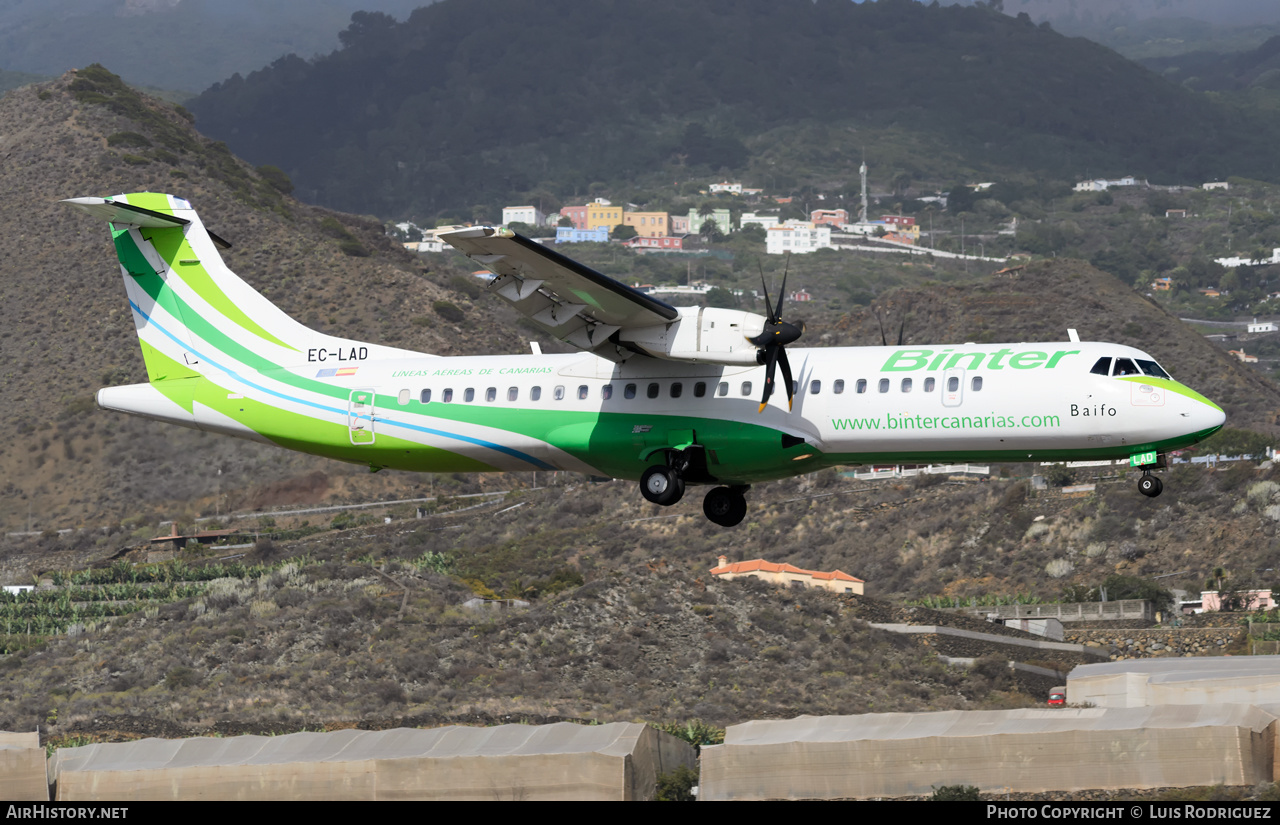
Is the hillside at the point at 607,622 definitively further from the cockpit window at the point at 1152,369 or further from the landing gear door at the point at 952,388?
the cockpit window at the point at 1152,369

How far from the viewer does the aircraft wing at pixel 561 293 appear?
27016mm

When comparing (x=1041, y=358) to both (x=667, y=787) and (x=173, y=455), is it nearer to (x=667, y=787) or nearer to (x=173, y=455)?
(x=667, y=787)

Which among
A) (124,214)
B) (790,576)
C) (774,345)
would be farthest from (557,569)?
(774,345)

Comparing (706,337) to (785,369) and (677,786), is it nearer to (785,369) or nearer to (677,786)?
(785,369)

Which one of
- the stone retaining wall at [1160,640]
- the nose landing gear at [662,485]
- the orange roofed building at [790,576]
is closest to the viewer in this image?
the nose landing gear at [662,485]

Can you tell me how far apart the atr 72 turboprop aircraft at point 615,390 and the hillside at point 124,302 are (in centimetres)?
3810

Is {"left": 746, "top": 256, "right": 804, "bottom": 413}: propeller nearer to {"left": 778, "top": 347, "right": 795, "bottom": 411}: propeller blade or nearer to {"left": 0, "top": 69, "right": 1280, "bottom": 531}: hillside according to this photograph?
{"left": 778, "top": 347, "right": 795, "bottom": 411}: propeller blade

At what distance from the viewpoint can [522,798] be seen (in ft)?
102

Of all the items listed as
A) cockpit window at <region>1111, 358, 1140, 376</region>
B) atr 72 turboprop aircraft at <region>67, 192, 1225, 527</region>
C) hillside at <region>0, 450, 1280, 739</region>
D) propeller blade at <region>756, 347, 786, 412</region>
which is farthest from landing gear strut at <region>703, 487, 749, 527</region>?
hillside at <region>0, 450, 1280, 739</region>

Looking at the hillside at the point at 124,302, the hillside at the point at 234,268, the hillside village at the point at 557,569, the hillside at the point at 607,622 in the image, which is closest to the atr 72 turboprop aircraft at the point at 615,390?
the hillside village at the point at 557,569

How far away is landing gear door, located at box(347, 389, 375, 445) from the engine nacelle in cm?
704

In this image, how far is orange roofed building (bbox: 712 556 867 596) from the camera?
224ft

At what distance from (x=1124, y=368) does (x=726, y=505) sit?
923 cm
